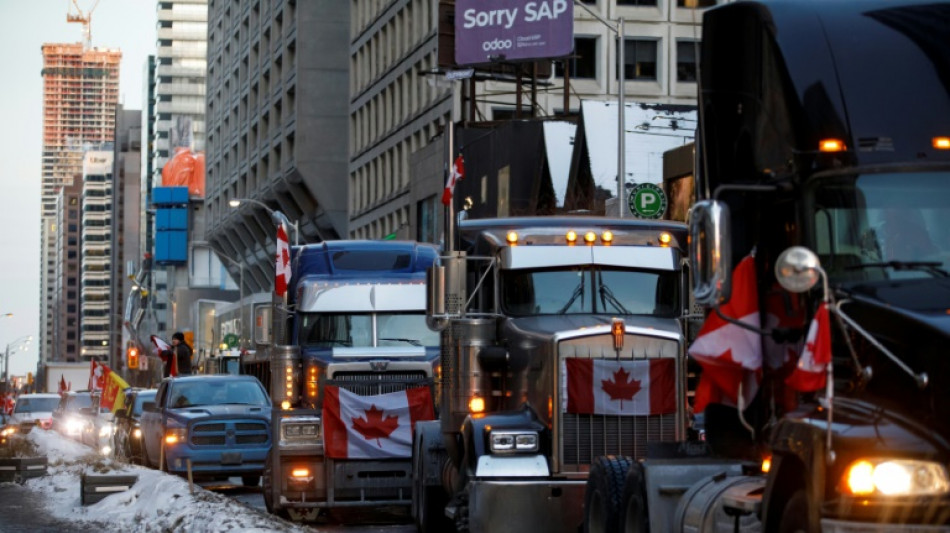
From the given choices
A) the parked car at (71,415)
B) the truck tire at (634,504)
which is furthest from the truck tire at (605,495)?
the parked car at (71,415)

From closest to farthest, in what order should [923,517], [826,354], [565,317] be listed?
[923,517] < [826,354] < [565,317]

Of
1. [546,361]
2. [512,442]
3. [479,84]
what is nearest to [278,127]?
[479,84]

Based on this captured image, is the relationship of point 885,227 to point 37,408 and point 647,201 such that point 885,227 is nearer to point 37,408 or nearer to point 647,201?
point 647,201

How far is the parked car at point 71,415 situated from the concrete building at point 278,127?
25.2 m

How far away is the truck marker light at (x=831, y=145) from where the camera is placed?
9.67 metres

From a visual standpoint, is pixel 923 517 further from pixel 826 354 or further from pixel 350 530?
pixel 350 530

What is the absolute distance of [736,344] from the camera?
10.5 metres

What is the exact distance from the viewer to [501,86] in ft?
233

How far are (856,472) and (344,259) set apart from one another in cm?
1411

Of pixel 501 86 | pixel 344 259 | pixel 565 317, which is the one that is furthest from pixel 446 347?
pixel 501 86

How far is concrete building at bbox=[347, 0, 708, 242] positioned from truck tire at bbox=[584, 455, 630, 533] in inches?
1945

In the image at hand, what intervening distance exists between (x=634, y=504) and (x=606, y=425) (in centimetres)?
329

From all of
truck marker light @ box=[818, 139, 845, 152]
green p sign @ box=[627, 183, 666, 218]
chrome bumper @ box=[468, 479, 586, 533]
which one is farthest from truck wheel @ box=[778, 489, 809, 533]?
green p sign @ box=[627, 183, 666, 218]

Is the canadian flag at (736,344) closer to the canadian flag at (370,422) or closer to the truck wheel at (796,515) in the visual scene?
the truck wheel at (796,515)
